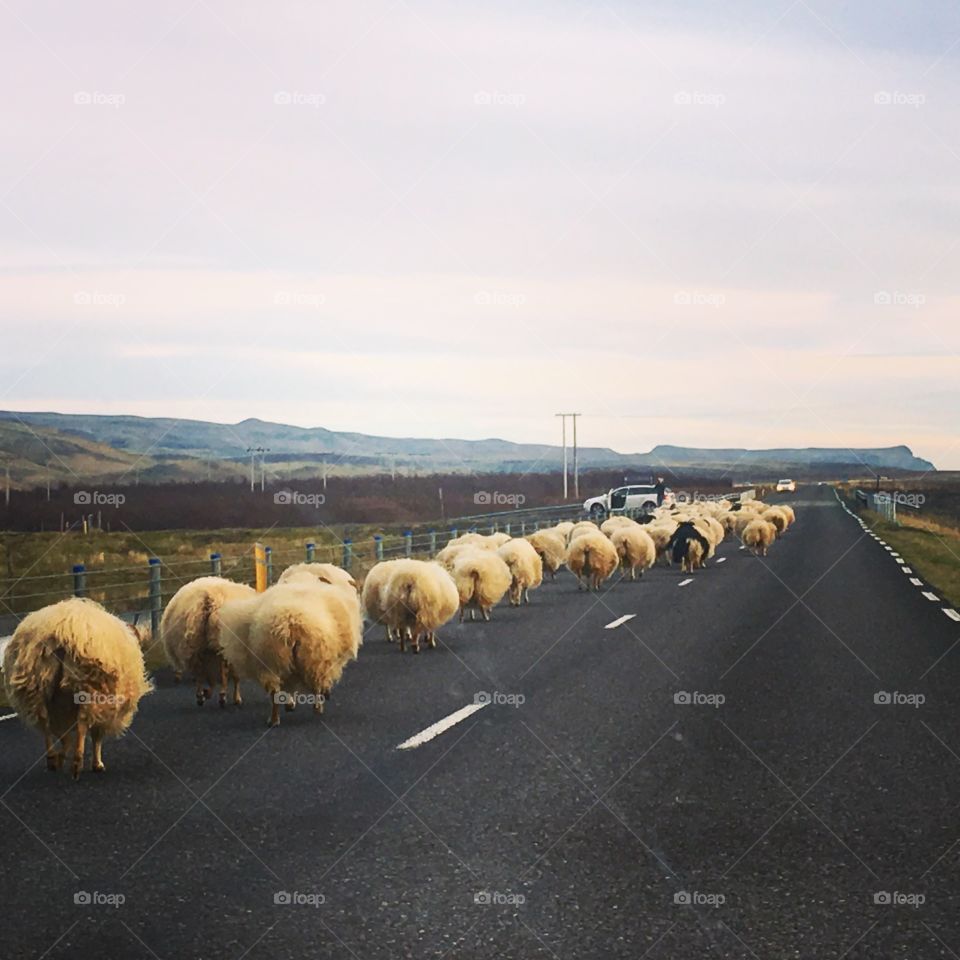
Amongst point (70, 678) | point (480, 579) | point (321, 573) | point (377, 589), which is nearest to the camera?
point (70, 678)

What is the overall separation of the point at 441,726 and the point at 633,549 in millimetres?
15620

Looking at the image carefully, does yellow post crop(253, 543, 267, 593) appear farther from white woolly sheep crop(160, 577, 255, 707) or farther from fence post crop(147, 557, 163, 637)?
white woolly sheep crop(160, 577, 255, 707)

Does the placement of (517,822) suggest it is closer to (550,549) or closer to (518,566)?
(518,566)

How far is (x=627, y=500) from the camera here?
6475 centimetres

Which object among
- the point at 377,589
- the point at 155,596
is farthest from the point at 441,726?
the point at 155,596

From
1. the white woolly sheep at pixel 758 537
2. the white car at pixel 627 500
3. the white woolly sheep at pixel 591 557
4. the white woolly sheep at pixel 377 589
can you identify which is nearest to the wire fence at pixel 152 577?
the white woolly sheep at pixel 377 589

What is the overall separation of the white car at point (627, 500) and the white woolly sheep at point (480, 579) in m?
40.6

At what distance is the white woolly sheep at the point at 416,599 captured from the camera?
13820 mm

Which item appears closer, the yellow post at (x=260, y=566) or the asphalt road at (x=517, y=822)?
the asphalt road at (x=517, y=822)

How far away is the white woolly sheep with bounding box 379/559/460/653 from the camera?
13.8 m

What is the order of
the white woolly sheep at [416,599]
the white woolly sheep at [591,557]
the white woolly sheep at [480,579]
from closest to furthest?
the white woolly sheep at [416,599]
the white woolly sheep at [480,579]
the white woolly sheep at [591,557]

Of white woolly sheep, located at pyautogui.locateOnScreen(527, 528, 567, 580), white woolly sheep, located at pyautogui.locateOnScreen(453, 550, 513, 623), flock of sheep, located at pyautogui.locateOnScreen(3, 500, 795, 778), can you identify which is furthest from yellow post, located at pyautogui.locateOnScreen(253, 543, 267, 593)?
white woolly sheep, located at pyautogui.locateOnScreen(527, 528, 567, 580)

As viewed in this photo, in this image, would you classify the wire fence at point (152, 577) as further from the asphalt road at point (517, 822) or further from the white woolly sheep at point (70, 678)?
the white woolly sheep at point (70, 678)

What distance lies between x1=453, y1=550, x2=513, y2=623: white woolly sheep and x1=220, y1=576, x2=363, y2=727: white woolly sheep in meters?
6.58
